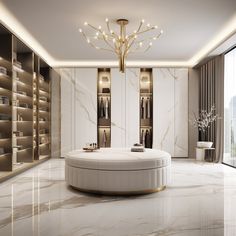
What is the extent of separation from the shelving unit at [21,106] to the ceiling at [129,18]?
429 mm

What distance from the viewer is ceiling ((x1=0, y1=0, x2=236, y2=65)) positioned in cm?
409

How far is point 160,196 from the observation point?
3.85m

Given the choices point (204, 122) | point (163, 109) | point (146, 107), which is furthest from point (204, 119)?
point (146, 107)

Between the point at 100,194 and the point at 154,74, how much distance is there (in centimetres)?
487

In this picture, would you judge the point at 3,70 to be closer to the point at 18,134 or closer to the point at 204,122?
the point at 18,134

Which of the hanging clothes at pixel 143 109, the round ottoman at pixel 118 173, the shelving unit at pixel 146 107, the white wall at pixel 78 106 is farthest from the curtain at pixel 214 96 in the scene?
the round ottoman at pixel 118 173

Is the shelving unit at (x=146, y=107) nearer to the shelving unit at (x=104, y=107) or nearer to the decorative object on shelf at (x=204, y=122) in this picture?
the shelving unit at (x=104, y=107)

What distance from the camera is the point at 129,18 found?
183 inches

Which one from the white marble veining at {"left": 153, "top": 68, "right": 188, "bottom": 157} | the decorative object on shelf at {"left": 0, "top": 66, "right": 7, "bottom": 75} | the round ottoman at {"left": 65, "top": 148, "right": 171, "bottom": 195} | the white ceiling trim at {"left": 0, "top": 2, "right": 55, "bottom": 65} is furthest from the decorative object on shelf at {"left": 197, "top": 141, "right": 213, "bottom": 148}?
the decorative object on shelf at {"left": 0, "top": 66, "right": 7, "bottom": 75}

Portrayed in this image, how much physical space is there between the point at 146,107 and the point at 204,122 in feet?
5.32

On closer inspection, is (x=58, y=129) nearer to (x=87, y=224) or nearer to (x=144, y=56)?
(x=144, y=56)

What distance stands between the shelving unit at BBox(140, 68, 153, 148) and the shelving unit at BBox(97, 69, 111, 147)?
93 centimetres

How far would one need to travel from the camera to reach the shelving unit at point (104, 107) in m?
8.15

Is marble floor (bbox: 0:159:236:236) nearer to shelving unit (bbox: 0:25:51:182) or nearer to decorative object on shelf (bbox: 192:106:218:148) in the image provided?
shelving unit (bbox: 0:25:51:182)
